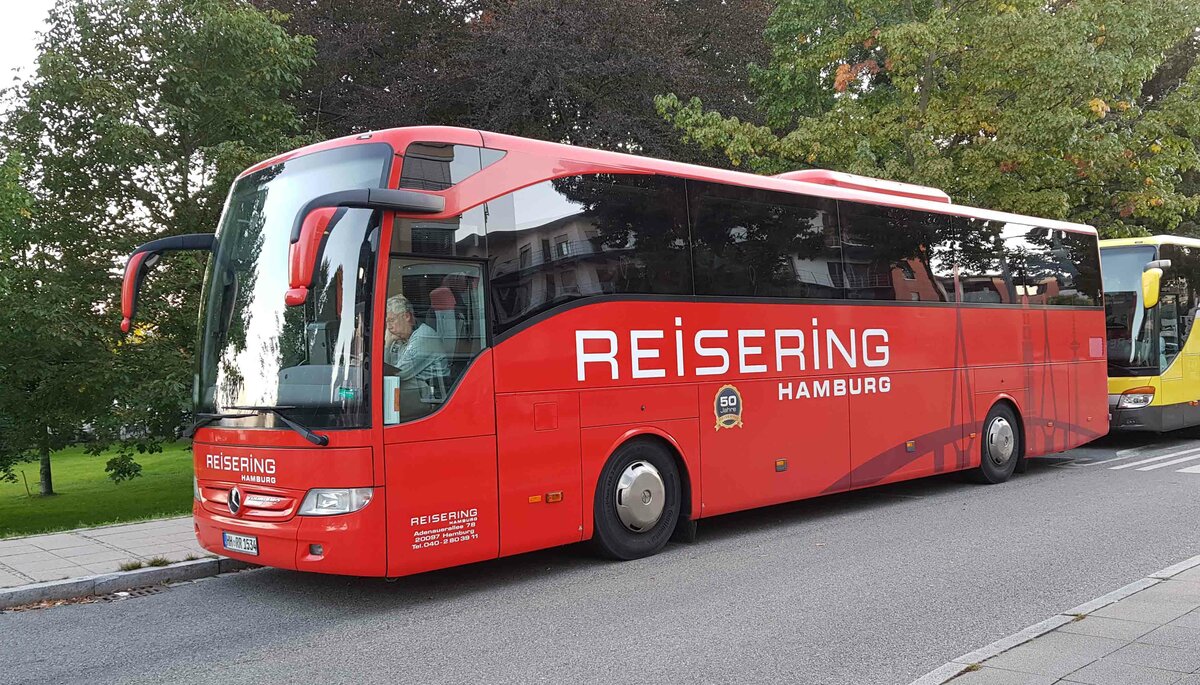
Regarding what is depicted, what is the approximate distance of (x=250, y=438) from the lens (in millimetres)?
7066

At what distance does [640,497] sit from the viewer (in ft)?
27.3

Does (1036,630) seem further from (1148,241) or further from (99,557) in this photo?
(1148,241)

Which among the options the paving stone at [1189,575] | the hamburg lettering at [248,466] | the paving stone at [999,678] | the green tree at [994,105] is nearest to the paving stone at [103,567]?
the hamburg lettering at [248,466]

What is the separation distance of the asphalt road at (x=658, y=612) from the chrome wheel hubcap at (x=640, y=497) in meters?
0.34

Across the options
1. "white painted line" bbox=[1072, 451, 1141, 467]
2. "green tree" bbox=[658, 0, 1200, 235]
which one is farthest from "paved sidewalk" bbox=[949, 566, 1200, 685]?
"green tree" bbox=[658, 0, 1200, 235]

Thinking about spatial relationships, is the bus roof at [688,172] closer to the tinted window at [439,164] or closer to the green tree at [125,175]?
the tinted window at [439,164]

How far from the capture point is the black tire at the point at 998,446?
12.4 metres

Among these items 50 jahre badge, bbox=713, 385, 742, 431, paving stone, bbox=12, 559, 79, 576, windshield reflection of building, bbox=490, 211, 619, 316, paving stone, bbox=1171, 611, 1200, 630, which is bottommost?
paving stone, bbox=1171, 611, 1200, 630

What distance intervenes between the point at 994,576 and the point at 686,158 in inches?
585

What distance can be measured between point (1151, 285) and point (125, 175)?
15382 mm

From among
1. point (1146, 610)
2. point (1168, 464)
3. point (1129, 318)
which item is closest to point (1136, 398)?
point (1129, 318)

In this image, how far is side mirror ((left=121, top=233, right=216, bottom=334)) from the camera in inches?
296

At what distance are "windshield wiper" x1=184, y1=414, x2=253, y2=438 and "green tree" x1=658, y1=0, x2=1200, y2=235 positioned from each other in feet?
42.1

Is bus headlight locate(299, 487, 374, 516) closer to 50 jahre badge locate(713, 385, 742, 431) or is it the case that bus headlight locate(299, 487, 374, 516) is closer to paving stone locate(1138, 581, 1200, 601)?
50 jahre badge locate(713, 385, 742, 431)
